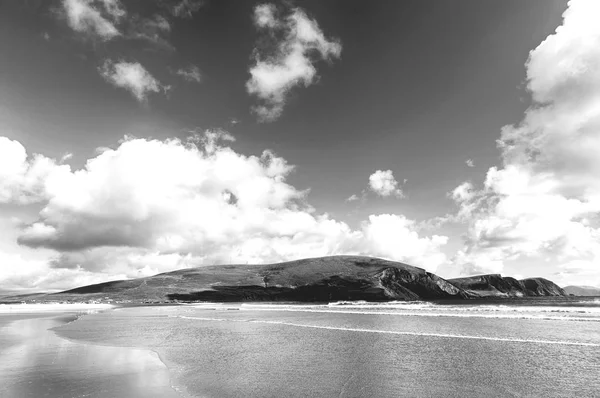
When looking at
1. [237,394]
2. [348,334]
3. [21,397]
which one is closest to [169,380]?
[237,394]

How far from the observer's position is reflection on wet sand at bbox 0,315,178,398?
13250mm

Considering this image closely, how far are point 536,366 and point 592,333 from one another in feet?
63.7

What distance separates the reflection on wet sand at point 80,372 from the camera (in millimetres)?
13250

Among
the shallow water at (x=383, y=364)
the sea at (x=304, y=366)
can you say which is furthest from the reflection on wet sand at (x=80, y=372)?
the shallow water at (x=383, y=364)

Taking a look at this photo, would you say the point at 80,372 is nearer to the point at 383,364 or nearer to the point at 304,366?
the point at 304,366

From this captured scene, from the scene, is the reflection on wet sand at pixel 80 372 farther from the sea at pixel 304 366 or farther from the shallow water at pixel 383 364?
the shallow water at pixel 383 364

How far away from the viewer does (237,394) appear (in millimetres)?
13156

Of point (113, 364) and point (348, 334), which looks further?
point (348, 334)

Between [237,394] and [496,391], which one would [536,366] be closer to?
[496,391]

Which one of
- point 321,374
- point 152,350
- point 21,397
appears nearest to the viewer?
point 21,397

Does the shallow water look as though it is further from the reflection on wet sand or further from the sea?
the reflection on wet sand

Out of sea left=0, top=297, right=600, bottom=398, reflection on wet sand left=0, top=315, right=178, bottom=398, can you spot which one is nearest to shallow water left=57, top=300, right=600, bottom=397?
sea left=0, top=297, right=600, bottom=398

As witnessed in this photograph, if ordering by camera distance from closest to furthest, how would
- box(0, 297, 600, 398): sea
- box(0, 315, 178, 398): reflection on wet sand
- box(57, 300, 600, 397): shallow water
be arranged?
box(0, 315, 178, 398): reflection on wet sand < box(0, 297, 600, 398): sea < box(57, 300, 600, 397): shallow water

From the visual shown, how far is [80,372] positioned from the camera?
16.5 m
